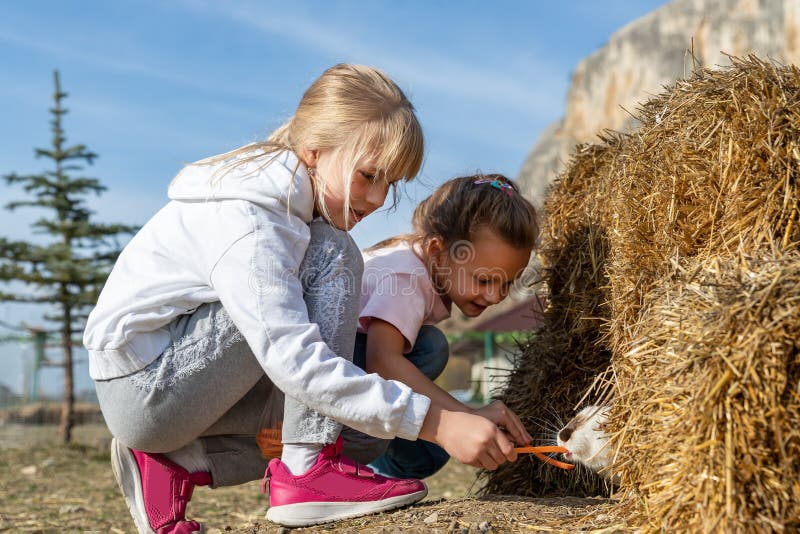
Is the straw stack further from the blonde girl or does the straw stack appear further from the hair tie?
the blonde girl

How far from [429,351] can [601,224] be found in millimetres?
834

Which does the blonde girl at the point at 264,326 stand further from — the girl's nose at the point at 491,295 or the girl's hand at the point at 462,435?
the girl's nose at the point at 491,295

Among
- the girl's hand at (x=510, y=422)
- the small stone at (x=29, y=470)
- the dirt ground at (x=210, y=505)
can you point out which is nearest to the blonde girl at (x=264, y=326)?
the dirt ground at (x=210, y=505)

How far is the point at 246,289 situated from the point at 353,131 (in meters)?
0.65

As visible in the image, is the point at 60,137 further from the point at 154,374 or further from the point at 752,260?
the point at 752,260

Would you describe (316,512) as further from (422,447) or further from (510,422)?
(422,447)

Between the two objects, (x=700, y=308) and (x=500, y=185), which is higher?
(x=500, y=185)

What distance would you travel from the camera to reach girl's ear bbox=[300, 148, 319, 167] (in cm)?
249

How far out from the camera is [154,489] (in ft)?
8.02

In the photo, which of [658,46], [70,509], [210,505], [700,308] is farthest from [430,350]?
[658,46]

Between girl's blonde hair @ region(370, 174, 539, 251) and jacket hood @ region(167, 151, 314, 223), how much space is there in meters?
0.82

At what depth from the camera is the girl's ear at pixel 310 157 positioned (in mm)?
2494

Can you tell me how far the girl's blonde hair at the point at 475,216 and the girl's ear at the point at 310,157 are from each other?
0.77 metres

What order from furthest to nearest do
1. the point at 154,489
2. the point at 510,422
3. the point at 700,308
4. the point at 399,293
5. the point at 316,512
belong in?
the point at 399,293, the point at 510,422, the point at 154,489, the point at 316,512, the point at 700,308
